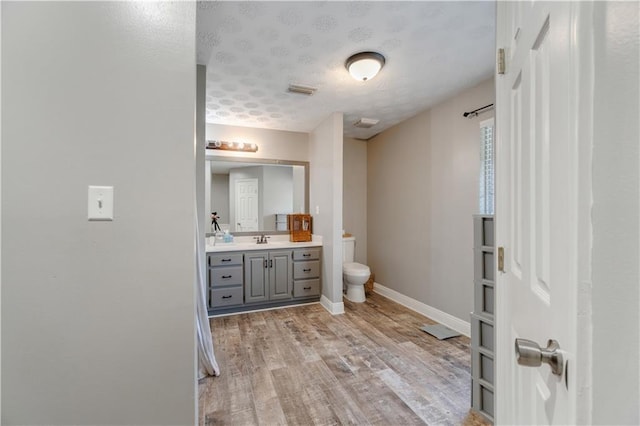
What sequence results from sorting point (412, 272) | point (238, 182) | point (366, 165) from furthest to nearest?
point (366, 165) < point (238, 182) < point (412, 272)

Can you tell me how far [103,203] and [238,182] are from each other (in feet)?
9.96

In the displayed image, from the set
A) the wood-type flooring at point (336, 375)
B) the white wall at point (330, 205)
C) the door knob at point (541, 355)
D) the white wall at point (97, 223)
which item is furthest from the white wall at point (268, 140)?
the door knob at point (541, 355)

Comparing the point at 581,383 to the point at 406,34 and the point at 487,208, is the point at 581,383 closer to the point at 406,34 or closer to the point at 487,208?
the point at 406,34

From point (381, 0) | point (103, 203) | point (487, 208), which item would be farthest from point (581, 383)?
point (487, 208)

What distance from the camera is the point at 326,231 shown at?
3564 millimetres

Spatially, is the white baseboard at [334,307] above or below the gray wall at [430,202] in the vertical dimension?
below

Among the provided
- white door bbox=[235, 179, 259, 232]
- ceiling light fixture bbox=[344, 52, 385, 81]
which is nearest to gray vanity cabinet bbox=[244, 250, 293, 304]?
white door bbox=[235, 179, 259, 232]

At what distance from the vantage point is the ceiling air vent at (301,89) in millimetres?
2635

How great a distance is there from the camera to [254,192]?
3.92 m

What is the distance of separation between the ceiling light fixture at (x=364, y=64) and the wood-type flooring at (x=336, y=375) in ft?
7.58

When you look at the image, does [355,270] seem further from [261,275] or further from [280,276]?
[261,275]

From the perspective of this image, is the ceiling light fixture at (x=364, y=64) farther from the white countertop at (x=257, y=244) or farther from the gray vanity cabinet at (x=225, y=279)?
the gray vanity cabinet at (x=225, y=279)

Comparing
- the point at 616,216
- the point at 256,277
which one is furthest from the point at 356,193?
the point at 616,216

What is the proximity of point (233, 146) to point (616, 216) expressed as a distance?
382cm
